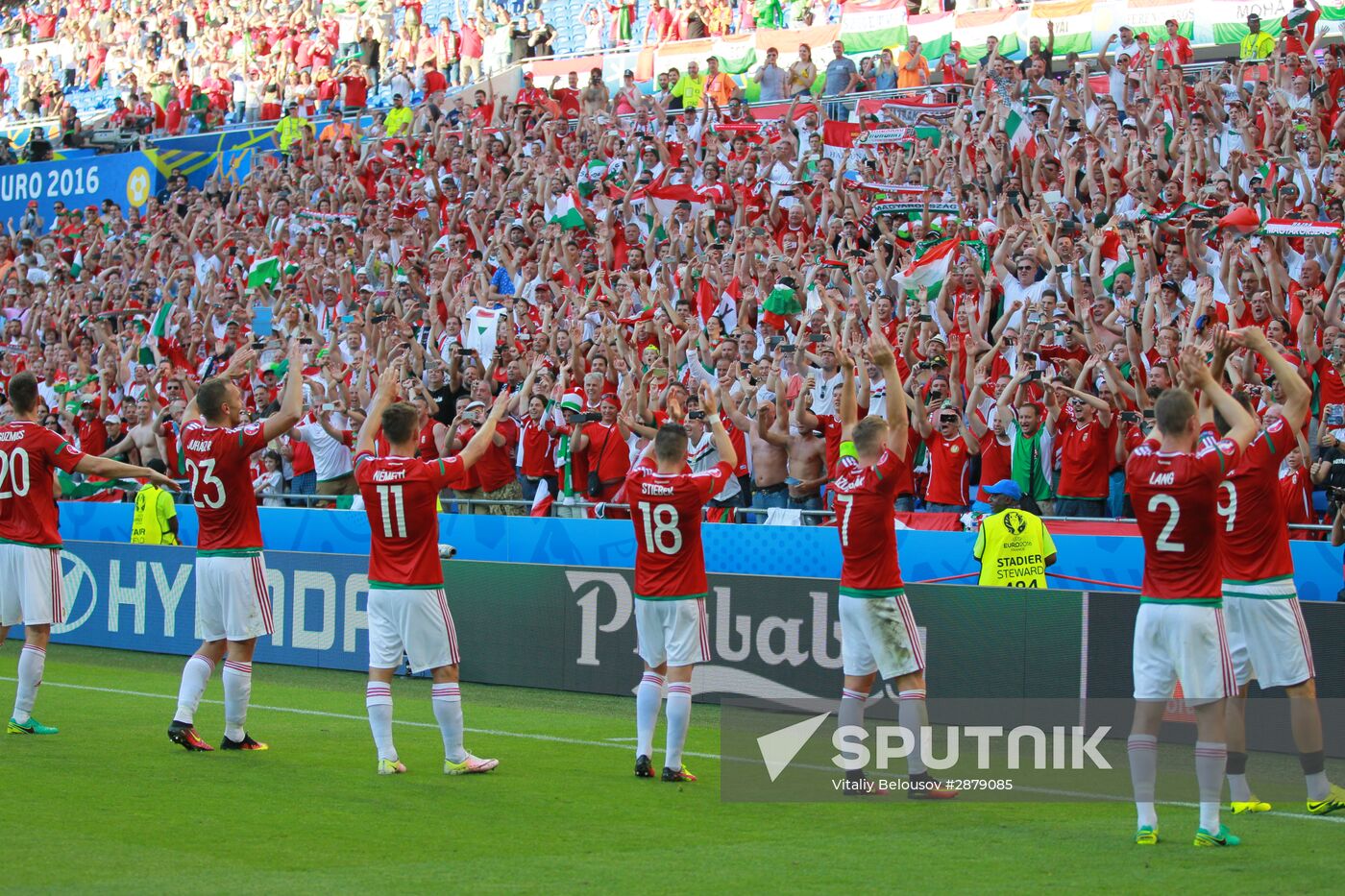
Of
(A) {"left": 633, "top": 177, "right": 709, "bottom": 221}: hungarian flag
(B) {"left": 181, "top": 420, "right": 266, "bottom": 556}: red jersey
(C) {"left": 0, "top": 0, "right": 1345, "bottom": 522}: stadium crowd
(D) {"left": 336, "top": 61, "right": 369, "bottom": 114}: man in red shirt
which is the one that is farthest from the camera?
(D) {"left": 336, "top": 61, "right": 369, "bottom": 114}: man in red shirt

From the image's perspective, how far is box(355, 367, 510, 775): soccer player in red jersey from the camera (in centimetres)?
972

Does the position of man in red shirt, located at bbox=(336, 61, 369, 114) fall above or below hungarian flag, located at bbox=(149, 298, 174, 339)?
above

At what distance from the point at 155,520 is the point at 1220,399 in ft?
45.7

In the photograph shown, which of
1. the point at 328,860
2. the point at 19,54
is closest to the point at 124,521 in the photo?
the point at 328,860

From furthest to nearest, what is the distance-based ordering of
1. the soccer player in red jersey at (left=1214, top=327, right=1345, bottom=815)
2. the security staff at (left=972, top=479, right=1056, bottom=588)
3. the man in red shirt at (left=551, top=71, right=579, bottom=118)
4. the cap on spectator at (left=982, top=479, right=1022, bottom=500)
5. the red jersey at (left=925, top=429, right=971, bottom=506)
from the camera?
the man in red shirt at (left=551, top=71, right=579, bottom=118) < the red jersey at (left=925, top=429, right=971, bottom=506) < the cap on spectator at (left=982, top=479, right=1022, bottom=500) < the security staff at (left=972, top=479, right=1056, bottom=588) < the soccer player in red jersey at (left=1214, top=327, right=1345, bottom=815)

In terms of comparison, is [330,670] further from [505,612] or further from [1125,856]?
[1125,856]

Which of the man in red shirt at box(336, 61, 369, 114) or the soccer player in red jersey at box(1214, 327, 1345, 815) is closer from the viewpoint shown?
the soccer player in red jersey at box(1214, 327, 1345, 815)

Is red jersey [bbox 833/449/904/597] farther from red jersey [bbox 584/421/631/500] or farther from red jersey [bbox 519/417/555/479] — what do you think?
red jersey [bbox 519/417/555/479]

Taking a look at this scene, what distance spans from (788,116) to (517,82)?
11967 mm

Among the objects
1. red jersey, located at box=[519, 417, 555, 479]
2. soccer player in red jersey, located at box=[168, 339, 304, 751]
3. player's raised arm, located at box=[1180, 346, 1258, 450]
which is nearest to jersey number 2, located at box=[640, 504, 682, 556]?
soccer player in red jersey, located at box=[168, 339, 304, 751]

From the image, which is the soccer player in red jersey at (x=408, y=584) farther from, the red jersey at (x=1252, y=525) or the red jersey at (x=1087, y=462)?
the red jersey at (x=1087, y=462)

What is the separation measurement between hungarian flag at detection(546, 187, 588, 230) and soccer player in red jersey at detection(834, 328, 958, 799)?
1354 centimetres

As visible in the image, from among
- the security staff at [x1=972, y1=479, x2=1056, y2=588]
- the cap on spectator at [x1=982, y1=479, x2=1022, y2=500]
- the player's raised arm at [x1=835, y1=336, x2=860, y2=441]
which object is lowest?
the security staff at [x1=972, y1=479, x2=1056, y2=588]

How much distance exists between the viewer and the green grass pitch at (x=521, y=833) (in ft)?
23.1
